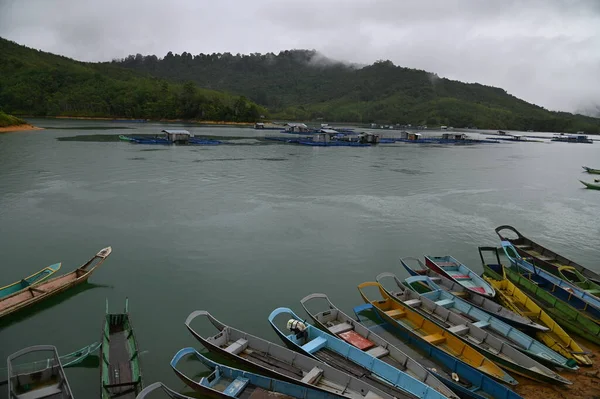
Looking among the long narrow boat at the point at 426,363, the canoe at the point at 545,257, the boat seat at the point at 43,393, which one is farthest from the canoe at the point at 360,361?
the canoe at the point at 545,257

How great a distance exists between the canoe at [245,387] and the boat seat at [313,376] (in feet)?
1.27

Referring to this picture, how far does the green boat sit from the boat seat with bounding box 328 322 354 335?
27.8ft

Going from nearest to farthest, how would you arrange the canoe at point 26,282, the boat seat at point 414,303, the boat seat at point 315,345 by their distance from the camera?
the boat seat at point 315,345, the boat seat at point 414,303, the canoe at point 26,282

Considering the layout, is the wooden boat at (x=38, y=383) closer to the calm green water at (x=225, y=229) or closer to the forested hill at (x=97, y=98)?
the calm green water at (x=225, y=229)

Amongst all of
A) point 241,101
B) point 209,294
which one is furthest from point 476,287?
point 241,101

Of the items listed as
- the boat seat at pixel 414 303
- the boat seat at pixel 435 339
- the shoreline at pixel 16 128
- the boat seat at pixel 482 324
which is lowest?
Result: the boat seat at pixel 435 339

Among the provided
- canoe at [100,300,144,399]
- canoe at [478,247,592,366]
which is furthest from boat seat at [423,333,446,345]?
canoe at [100,300,144,399]

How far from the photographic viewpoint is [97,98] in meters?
148

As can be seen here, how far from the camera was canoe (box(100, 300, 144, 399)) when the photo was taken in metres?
9.88

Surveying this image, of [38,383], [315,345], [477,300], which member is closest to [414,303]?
[477,300]

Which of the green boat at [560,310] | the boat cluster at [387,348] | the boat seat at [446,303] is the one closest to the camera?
the boat cluster at [387,348]

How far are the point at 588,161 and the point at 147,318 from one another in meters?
94.8

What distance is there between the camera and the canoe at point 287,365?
9922 millimetres

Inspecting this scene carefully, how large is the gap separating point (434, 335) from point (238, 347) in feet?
21.1
